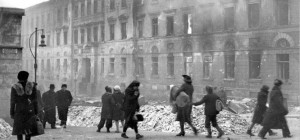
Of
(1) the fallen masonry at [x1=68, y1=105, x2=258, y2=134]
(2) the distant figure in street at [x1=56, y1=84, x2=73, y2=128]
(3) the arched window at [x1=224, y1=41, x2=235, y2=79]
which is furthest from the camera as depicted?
(3) the arched window at [x1=224, y1=41, x2=235, y2=79]

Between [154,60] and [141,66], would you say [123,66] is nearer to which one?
[141,66]

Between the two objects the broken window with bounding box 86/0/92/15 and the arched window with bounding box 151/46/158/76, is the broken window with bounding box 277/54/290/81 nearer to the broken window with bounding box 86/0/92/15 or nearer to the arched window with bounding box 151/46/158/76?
the arched window with bounding box 151/46/158/76

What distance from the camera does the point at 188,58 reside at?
30391 mm

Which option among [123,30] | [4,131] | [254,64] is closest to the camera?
[4,131]

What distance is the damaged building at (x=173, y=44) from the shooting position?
24500 mm

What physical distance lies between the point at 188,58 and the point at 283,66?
8.41m

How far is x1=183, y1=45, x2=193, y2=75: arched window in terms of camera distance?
30156mm

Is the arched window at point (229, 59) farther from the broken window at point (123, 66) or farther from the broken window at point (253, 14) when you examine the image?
the broken window at point (123, 66)

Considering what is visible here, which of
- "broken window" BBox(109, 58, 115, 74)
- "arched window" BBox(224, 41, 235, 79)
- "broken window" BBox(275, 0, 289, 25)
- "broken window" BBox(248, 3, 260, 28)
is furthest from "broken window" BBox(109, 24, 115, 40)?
"broken window" BBox(275, 0, 289, 25)

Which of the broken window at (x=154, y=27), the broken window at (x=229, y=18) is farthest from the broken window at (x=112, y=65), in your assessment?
the broken window at (x=229, y=18)

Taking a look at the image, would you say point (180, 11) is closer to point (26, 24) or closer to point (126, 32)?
point (126, 32)

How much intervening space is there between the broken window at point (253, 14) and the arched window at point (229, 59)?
202 cm

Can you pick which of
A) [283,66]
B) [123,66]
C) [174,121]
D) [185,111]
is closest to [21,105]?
[185,111]

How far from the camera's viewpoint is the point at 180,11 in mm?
31141
